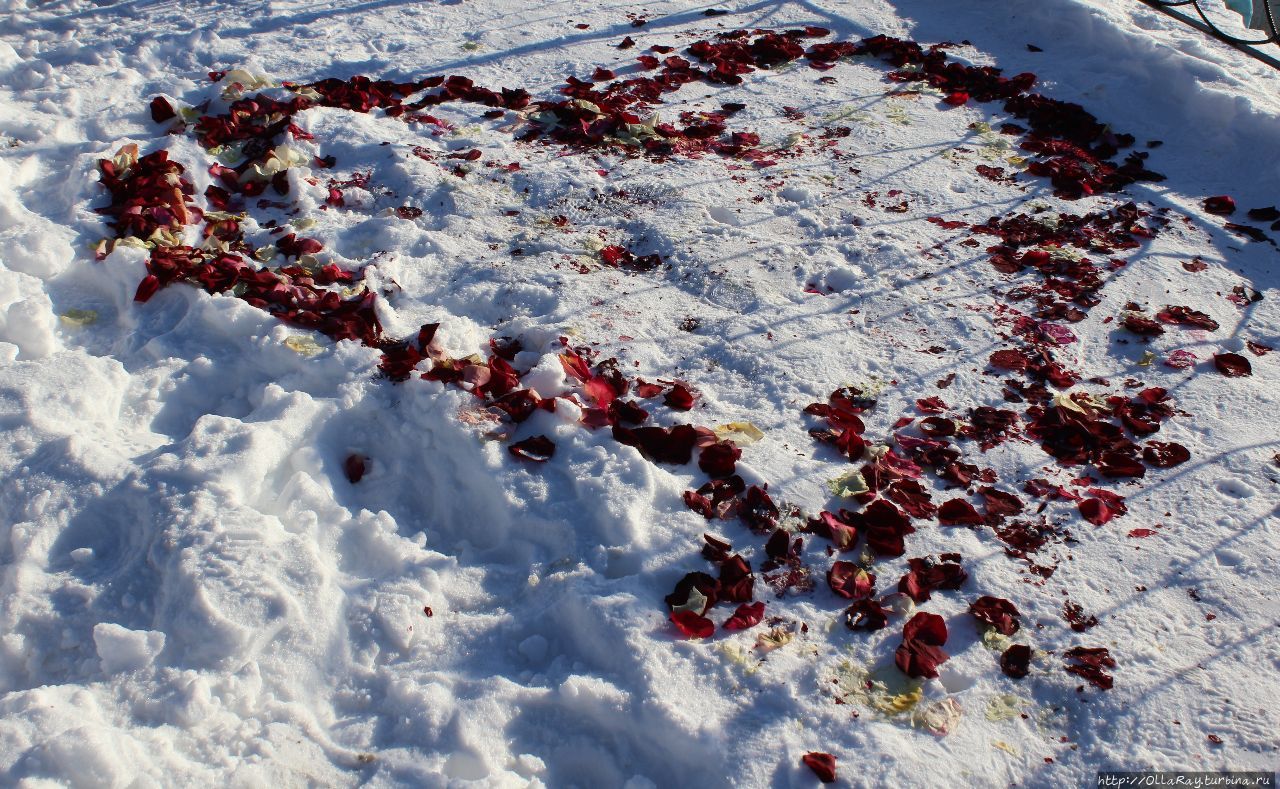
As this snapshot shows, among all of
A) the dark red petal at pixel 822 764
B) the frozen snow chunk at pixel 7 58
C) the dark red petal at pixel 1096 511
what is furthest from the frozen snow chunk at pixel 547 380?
the frozen snow chunk at pixel 7 58

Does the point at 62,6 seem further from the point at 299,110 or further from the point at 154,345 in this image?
the point at 154,345

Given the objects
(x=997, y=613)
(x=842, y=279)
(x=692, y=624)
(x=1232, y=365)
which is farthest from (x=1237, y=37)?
(x=692, y=624)

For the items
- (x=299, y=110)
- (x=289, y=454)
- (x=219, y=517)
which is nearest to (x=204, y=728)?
(x=219, y=517)

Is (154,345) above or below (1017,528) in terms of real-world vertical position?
above

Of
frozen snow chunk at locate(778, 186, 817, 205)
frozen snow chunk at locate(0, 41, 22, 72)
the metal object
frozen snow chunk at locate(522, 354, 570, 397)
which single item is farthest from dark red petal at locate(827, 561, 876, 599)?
frozen snow chunk at locate(0, 41, 22, 72)

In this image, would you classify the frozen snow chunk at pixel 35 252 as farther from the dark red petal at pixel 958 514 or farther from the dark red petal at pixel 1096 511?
the dark red petal at pixel 1096 511

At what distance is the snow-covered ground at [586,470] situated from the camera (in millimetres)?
2219

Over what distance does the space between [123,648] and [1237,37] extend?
23.7 ft

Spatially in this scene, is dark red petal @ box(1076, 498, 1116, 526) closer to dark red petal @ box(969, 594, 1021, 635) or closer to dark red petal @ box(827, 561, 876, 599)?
dark red petal @ box(969, 594, 1021, 635)

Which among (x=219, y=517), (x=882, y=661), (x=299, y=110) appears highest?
(x=299, y=110)

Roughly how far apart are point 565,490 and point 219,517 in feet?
3.31

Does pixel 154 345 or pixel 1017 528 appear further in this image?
pixel 154 345

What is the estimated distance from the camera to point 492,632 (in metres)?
2.46

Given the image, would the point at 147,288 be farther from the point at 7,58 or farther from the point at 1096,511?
the point at 1096,511
